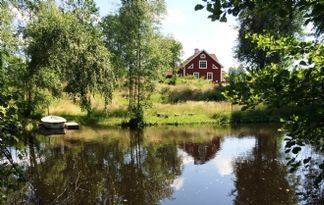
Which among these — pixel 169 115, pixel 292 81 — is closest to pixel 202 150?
pixel 169 115

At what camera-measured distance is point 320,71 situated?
12.2 feet

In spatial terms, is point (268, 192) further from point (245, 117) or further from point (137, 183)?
point (245, 117)

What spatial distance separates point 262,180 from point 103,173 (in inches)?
241

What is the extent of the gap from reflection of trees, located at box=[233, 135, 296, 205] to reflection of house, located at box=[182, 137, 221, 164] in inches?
70.3

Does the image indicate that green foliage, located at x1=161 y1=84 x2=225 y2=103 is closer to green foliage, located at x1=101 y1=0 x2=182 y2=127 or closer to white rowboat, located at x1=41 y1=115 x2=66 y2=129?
green foliage, located at x1=101 y1=0 x2=182 y2=127

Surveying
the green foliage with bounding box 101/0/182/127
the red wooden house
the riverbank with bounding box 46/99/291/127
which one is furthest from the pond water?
the red wooden house

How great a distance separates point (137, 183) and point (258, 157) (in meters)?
7.30

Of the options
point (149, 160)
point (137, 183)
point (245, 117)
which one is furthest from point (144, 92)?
point (137, 183)

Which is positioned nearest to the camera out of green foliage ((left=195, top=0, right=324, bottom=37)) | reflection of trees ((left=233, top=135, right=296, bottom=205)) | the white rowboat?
green foliage ((left=195, top=0, right=324, bottom=37))

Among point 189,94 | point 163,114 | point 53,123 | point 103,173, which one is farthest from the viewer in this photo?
point 189,94

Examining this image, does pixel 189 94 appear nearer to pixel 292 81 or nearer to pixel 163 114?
pixel 163 114

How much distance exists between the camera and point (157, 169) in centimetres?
1770

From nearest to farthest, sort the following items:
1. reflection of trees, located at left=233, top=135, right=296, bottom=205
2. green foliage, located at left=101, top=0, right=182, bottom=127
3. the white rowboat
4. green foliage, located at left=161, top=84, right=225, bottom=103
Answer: reflection of trees, located at left=233, top=135, right=296, bottom=205 → the white rowboat → green foliage, located at left=101, top=0, right=182, bottom=127 → green foliage, located at left=161, top=84, right=225, bottom=103

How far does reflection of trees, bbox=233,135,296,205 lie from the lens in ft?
41.6
